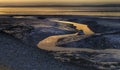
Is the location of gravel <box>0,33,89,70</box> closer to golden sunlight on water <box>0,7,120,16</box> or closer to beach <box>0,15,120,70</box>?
beach <box>0,15,120,70</box>

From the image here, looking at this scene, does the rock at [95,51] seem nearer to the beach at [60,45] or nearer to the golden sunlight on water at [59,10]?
the beach at [60,45]

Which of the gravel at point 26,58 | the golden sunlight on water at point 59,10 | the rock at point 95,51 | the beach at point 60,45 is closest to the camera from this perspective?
the gravel at point 26,58

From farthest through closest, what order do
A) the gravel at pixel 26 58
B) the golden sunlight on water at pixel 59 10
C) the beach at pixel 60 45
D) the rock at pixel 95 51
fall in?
the golden sunlight on water at pixel 59 10 < the rock at pixel 95 51 < the beach at pixel 60 45 < the gravel at pixel 26 58

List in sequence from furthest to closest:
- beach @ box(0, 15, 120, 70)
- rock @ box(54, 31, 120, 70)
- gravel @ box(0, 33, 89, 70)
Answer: rock @ box(54, 31, 120, 70) → beach @ box(0, 15, 120, 70) → gravel @ box(0, 33, 89, 70)

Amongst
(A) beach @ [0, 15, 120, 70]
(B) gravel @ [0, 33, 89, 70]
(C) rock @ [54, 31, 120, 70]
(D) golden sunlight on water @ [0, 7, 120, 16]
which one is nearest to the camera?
(B) gravel @ [0, 33, 89, 70]

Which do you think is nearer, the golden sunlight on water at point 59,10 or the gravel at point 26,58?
the gravel at point 26,58

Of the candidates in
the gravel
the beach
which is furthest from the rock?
the gravel

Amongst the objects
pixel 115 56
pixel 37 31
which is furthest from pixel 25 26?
pixel 115 56

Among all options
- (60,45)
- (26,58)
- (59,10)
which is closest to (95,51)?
(60,45)

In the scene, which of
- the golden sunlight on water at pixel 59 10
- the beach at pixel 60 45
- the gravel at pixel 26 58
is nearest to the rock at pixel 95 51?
the beach at pixel 60 45

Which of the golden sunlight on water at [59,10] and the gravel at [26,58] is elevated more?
the gravel at [26,58]

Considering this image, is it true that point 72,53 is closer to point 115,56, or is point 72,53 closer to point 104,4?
point 115,56
